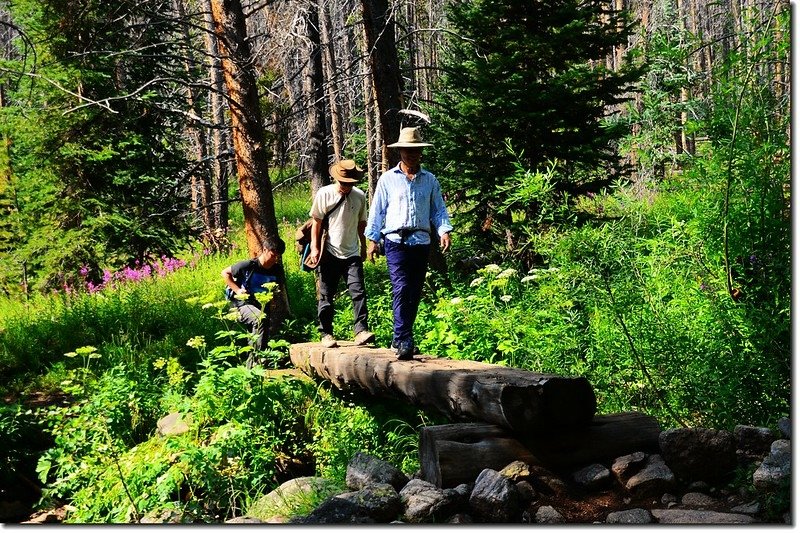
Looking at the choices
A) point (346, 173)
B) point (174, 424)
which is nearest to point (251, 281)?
point (346, 173)

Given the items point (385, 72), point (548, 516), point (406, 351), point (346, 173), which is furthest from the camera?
point (385, 72)

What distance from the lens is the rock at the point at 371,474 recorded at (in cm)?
514

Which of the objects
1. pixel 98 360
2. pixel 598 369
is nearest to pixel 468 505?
pixel 598 369

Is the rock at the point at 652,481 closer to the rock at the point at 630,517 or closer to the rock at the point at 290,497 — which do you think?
the rock at the point at 630,517

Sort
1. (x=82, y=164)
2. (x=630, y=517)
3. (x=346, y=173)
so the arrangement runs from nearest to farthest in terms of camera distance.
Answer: (x=630, y=517) → (x=346, y=173) → (x=82, y=164)

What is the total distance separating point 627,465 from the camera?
15.8 ft

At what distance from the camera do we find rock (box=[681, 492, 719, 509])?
437 centimetres

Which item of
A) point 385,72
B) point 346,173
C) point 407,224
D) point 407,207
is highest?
point 385,72

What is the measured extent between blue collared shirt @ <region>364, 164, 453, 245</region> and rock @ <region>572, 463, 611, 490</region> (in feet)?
8.42

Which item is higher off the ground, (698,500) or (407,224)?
(407,224)

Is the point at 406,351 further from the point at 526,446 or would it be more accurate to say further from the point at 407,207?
the point at 526,446

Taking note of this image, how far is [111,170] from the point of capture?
532 inches

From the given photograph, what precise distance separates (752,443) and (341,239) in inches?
177

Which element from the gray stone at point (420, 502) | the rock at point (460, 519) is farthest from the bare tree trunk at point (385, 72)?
the rock at point (460, 519)
